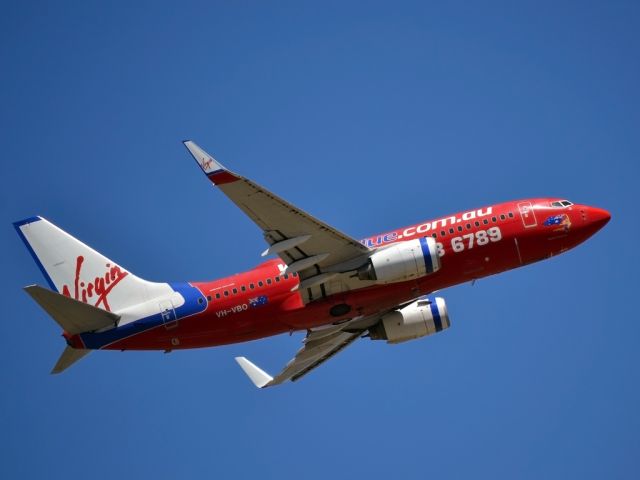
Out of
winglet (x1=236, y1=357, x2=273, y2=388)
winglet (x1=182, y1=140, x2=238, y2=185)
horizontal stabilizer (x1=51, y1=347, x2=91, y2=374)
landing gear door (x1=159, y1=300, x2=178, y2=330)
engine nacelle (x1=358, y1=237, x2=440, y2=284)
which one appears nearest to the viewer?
winglet (x1=182, y1=140, x2=238, y2=185)

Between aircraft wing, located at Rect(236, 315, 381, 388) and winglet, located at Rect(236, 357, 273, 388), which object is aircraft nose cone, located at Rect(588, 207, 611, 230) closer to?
aircraft wing, located at Rect(236, 315, 381, 388)

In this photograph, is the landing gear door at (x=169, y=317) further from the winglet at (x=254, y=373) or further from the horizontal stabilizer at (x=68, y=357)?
the winglet at (x=254, y=373)

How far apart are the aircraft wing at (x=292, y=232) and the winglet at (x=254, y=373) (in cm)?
1057

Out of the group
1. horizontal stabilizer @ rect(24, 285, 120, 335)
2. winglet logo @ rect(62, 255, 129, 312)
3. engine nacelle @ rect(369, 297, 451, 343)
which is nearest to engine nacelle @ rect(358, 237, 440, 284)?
engine nacelle @ rect(369, 297, 451, 343)

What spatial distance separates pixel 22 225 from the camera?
203 ft

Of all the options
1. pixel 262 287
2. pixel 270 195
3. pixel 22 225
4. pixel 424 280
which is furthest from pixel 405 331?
pixel 22 225

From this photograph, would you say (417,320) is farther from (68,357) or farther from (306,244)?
(68,357)

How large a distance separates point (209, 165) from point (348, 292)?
12.2 m

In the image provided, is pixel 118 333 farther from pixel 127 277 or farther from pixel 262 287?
pixel 262 287

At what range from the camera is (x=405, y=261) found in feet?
191

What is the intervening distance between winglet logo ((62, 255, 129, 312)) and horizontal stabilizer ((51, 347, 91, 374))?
9.65ft

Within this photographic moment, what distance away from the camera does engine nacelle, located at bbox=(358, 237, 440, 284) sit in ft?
191

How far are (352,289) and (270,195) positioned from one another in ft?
28.8

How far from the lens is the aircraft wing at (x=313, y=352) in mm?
65938
